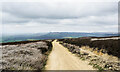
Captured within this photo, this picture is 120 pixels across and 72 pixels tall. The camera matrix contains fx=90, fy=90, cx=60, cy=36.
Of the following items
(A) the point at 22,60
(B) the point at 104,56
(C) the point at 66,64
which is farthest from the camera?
(B) the point at 104,56

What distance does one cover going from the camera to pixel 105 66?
8.11 meters

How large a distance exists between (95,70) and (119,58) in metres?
4.49

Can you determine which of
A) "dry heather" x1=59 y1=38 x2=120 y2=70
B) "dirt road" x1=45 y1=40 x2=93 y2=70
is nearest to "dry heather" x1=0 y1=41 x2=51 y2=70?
"dirt road" x1=45 y1=40 x2=93 y2=70

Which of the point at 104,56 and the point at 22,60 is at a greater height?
the point at 22,60

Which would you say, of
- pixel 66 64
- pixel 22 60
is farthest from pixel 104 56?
pixel 22 60

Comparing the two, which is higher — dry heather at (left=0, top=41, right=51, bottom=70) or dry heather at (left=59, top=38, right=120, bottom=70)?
dry heather at (left=0, top=41, right=51, bottom=70)

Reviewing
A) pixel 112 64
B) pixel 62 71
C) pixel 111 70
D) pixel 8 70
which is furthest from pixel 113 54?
pixel 8 70

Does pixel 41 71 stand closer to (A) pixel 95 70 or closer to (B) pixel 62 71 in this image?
(B) pixel 62 71

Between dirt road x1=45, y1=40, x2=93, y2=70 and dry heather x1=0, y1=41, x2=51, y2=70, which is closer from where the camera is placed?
dry heather x1=0, y1=41, x2=51, y2=70

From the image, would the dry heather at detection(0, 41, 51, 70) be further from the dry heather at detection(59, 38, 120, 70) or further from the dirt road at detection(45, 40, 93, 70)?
the dry heather at detection(59, 38, 120, 70)

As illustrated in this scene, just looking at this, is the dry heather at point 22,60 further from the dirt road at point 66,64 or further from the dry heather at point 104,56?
the dry heather at point 104,56

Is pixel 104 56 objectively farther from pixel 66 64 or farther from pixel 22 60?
pixel 22 60

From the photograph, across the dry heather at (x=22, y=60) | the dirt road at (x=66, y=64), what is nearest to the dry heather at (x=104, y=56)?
the dirt road at (x=66, y=64)

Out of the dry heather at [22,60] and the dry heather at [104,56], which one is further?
the dry heather at [104,56]
